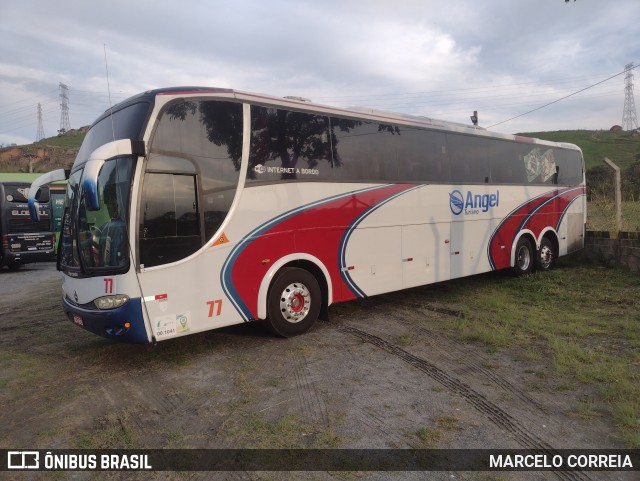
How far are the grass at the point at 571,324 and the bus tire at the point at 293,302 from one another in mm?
1927

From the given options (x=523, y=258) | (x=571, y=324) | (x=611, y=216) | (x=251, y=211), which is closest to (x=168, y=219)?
(x=251, y=211)

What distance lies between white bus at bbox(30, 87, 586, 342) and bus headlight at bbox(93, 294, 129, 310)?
0.01 metres

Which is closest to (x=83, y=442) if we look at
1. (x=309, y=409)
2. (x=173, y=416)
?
(x=173, y=416)

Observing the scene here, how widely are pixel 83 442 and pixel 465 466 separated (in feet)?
9.93

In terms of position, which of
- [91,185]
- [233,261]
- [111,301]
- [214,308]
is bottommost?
[214,308]

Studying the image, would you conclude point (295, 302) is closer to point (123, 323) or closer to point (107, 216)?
point (123, 323)

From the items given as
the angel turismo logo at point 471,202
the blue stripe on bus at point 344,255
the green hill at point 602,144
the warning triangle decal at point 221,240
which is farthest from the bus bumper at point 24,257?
the green hill at point 602,144

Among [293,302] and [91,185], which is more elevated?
[91,185]

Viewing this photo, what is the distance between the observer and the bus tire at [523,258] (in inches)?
430

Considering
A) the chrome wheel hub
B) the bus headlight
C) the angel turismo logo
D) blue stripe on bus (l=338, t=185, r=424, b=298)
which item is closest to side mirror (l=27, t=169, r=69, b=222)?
the bus headlight

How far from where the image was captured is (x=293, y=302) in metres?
6.59

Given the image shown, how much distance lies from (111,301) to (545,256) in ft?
34.1

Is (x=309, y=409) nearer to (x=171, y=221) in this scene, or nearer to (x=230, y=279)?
(x=230, y=279)

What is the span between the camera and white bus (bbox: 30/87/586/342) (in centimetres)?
516
